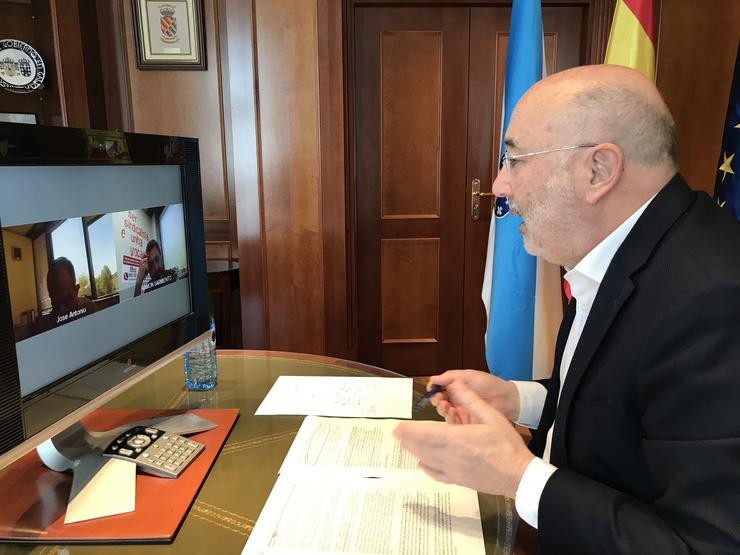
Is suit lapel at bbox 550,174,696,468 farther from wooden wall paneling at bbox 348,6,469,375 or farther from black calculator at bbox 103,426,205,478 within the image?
wooden wall paneling at bbox 348,6,469,375

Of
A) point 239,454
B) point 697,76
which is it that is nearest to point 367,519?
point 239,454

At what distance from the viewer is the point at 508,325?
2316 mm

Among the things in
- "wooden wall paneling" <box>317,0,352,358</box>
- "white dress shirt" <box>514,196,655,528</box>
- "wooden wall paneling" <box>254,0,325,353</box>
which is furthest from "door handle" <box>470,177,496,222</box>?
"white dress shirt" <box>514,196,655,528</box>

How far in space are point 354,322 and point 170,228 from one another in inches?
85.4

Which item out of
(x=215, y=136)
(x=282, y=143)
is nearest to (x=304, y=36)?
(x=282, y=143)

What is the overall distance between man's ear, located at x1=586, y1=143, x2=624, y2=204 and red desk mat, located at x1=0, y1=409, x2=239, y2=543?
2.48 feet

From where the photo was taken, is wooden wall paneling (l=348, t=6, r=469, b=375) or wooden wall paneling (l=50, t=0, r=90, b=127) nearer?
wooden wall paneling (l=50, t=0, r=90, b=127)

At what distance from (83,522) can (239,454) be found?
262 millimetres

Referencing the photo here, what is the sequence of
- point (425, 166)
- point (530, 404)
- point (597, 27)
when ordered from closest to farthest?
1. point (530, 404)
2. point (597, 27)
3. point (425, 166)

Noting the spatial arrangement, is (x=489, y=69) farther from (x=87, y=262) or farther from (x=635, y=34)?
(x=87, y=262)

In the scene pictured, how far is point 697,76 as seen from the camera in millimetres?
2650

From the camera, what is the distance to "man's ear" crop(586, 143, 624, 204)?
851 millimetres

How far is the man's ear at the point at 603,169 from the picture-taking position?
851 mm

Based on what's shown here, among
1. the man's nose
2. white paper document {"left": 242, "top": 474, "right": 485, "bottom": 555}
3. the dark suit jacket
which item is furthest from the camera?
the man's nose
